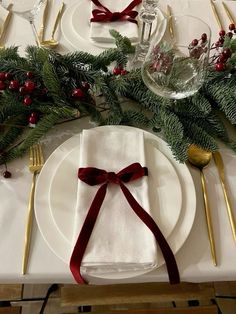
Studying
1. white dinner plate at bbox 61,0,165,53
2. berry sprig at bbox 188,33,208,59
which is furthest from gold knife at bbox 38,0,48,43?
berry sprig at bbox 188,33,208,59

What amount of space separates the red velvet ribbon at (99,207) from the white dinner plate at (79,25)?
0.38 metres

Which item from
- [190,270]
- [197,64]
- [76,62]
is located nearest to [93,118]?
[76,62]

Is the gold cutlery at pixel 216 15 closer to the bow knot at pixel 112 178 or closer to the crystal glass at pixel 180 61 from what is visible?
the crystal glass at pixel 180 61

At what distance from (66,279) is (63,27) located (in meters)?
0.62

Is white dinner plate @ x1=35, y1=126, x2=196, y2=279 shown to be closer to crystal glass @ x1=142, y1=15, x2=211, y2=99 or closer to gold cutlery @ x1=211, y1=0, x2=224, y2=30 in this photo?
→ crystal glass @ x1=142, y1=15, x2=211, y2=99

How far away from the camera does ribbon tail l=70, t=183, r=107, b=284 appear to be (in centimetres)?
50

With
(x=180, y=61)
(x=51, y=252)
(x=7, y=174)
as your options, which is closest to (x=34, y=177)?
(x=7, y=174)

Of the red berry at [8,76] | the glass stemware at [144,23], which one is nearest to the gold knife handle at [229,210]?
the glass stemware at [144,23]

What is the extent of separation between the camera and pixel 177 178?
600 millimetres

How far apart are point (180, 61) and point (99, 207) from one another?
14.9 inches

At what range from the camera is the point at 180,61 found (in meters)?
0.72

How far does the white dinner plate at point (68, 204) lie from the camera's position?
1.72 feet

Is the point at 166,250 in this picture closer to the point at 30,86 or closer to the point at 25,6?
the point at 30,86

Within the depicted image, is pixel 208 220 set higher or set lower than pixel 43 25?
lower
